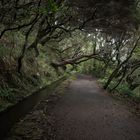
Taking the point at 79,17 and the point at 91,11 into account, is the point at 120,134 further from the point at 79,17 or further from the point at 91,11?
the point at 79,17

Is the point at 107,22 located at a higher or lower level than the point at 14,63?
higher

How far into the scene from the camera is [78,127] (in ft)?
25.7

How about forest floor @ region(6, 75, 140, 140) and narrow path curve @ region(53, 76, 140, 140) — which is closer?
forest floor @ region(6, 75, 140, 140)

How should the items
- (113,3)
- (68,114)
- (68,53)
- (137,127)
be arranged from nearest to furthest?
(137,127) → (68,114) → (113,3) → (68,53)

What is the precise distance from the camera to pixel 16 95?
10859 millimetres

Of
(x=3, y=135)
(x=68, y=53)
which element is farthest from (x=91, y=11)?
(x=68, y=53)

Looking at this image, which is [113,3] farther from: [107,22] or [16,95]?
[16,95]

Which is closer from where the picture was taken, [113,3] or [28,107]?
[28,107]

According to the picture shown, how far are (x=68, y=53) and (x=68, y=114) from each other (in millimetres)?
25109

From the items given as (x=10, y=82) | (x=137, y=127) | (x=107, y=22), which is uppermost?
(x=107, y=22)

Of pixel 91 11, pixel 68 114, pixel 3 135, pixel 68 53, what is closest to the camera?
pixel 3 135

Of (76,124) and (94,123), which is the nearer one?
(76,124)

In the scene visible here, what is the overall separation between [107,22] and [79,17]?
5.84 ft

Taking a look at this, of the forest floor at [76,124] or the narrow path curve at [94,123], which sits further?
the narrow path curve at [94,123]
